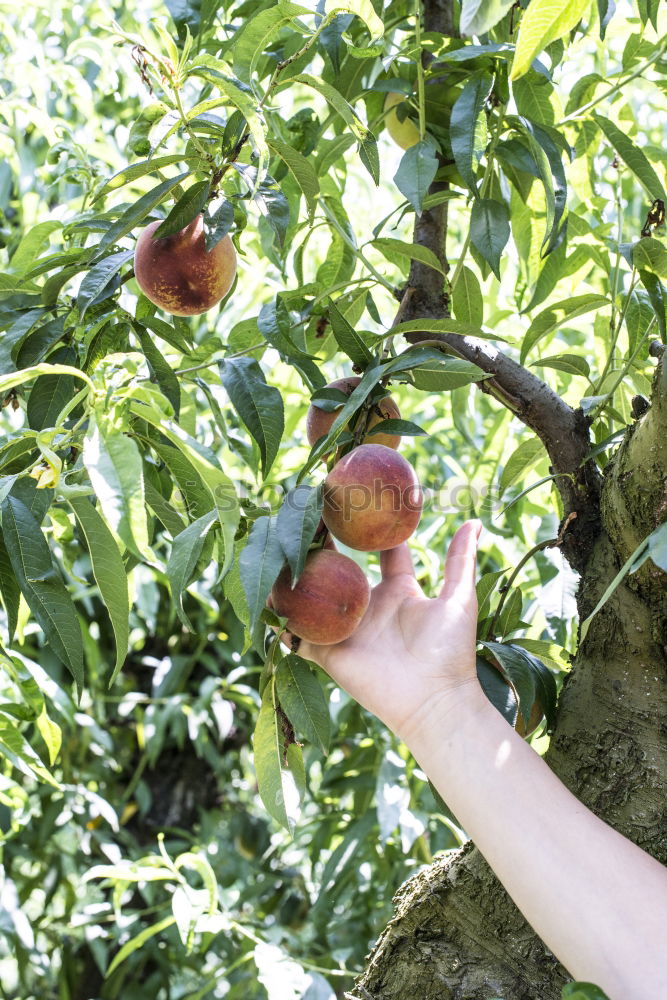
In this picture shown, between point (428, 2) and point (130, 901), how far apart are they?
1996 mm

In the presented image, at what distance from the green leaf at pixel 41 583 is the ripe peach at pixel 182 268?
1.08ft

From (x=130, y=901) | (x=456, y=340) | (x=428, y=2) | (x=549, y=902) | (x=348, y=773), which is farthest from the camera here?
(x=130, y=901)

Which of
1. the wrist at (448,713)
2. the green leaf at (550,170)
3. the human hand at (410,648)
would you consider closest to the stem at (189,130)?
the green leaf at (550,170)

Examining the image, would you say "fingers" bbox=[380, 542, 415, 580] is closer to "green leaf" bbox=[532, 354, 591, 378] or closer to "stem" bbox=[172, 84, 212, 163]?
"green leaf" bbox=[532, 354, 591, 378]

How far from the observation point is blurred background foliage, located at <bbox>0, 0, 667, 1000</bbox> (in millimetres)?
1205

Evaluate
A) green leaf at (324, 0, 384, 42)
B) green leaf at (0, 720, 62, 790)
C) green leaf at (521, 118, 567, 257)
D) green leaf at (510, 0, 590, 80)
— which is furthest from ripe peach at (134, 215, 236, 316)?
green leaf at (0, 720, 62, 790)

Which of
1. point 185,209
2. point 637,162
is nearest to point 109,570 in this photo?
point 185,209

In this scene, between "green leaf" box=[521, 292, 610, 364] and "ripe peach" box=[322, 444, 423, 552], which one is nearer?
"ripe peach" box=[322, 444, 423, 552]

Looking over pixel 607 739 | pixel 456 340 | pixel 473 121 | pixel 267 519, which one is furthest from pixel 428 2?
pixel 607 739

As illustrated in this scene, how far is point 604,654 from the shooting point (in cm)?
92

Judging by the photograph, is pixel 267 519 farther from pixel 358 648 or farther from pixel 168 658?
pixel 168 658

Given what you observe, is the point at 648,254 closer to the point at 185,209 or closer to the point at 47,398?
the point at 185,209

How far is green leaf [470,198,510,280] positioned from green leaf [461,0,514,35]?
43 centimetres

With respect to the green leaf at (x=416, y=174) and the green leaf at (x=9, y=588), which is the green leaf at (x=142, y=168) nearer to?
the green leaf at (x=416, y=174)
